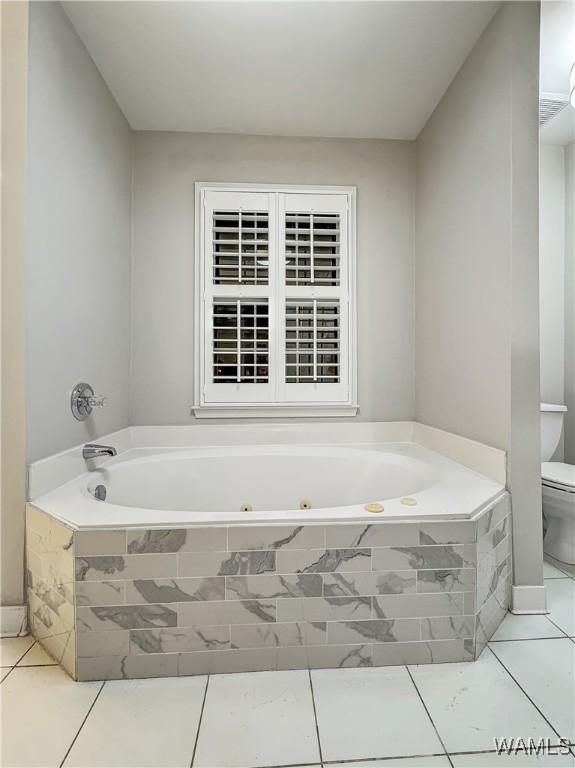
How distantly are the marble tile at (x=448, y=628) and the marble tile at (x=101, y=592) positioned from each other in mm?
942

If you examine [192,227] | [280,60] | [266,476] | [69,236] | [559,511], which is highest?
[280,60]

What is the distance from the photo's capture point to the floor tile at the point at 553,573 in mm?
2021

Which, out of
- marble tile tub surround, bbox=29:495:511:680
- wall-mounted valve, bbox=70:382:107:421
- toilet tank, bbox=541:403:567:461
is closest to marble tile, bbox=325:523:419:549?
marble tile tub surround, bbox=29:495:511:680

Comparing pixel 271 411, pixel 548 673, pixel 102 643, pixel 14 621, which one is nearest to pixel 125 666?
pixel 102 643

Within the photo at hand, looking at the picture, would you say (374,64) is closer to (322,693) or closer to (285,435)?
(285,435)

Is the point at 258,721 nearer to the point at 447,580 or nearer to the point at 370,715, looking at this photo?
the point at 370,715

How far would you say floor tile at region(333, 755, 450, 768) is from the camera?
1.08m

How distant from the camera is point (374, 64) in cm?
210

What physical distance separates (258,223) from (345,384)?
3.62 ft

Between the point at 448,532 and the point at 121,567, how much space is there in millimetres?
1020

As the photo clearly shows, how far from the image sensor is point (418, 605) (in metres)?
1.43

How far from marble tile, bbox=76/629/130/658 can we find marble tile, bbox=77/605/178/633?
0.02 m

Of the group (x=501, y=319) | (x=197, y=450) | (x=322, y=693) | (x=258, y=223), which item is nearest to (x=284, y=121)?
Answer: (x=258, y=223)

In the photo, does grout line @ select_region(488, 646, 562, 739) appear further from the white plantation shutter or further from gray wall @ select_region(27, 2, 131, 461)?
gray wall @ select_region(27, 2, 131, 461)
